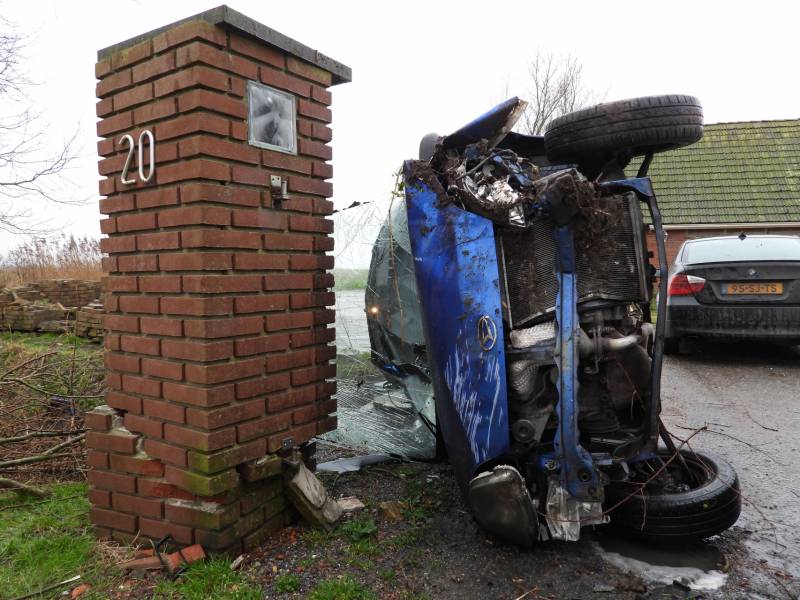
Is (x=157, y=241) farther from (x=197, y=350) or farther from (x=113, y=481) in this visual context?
(x=113, y=481)

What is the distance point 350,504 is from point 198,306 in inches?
53.4

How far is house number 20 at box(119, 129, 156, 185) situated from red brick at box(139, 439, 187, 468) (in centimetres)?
119

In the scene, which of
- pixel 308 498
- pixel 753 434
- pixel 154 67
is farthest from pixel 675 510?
pixel 154 67

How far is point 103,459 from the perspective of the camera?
8.40 feet

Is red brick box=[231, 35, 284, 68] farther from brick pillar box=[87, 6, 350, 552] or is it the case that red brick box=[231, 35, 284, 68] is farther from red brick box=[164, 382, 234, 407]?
red brick box=[164, 382, 234, 407]

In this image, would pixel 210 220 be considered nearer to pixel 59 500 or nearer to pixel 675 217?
pixel 59 500

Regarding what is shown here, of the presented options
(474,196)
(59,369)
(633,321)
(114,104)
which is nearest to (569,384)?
(633,321)

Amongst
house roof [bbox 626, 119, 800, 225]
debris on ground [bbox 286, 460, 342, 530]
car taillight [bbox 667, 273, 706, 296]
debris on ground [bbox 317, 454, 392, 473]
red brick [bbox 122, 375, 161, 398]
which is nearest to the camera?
red brick [bbox 122, 375, 161, 398]

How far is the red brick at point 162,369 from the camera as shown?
7.52ft

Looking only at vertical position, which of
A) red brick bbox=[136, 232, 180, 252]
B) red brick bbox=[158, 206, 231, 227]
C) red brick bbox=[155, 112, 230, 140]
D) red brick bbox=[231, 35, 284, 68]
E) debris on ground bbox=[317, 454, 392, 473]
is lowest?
debris on ground bbox=[317, 454, 392, 473]

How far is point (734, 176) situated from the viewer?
1446cm

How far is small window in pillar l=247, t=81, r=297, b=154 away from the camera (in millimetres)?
2422

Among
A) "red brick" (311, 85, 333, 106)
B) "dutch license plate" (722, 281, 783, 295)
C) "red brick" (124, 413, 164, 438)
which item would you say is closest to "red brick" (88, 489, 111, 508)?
"red brick" (124, 413, 164, 438)

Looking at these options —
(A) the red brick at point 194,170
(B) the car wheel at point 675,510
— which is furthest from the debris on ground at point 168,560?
(B) the car wheel at point 675,510
